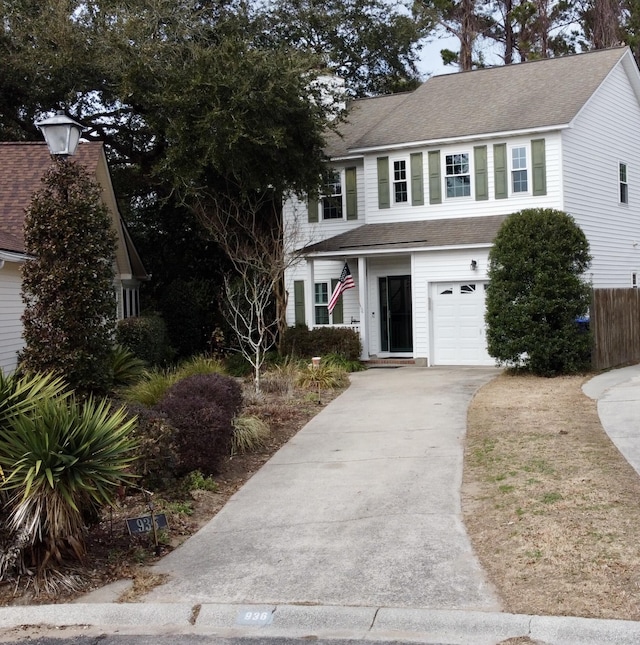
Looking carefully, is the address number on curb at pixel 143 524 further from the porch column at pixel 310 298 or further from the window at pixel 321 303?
the window at pixel 321 303

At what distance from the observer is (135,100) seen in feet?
71.9

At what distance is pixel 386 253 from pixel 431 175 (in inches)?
108

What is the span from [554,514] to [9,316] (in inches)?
405

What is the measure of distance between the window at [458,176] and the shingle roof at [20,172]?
29.0ft

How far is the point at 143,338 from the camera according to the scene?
1933 cm

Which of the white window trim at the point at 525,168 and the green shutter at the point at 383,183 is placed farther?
the green shutter at the point at 383,183

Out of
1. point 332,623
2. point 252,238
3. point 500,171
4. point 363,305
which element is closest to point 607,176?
point 500,171

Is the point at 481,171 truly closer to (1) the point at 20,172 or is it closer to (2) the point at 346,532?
(1) the point at 20,172

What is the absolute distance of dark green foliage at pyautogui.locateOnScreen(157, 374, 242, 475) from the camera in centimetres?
916

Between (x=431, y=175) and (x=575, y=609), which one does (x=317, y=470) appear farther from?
(x=431, y=175)

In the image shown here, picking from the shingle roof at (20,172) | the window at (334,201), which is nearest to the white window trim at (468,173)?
the window at (334,201)

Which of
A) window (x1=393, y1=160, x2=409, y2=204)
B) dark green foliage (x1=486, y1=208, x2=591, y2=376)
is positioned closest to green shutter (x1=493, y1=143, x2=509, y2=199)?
window (x1=393, y1=160, x2=409, y2=204)

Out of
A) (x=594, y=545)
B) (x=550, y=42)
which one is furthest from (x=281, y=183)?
(x=550, y=42)

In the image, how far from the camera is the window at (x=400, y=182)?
22.2m
